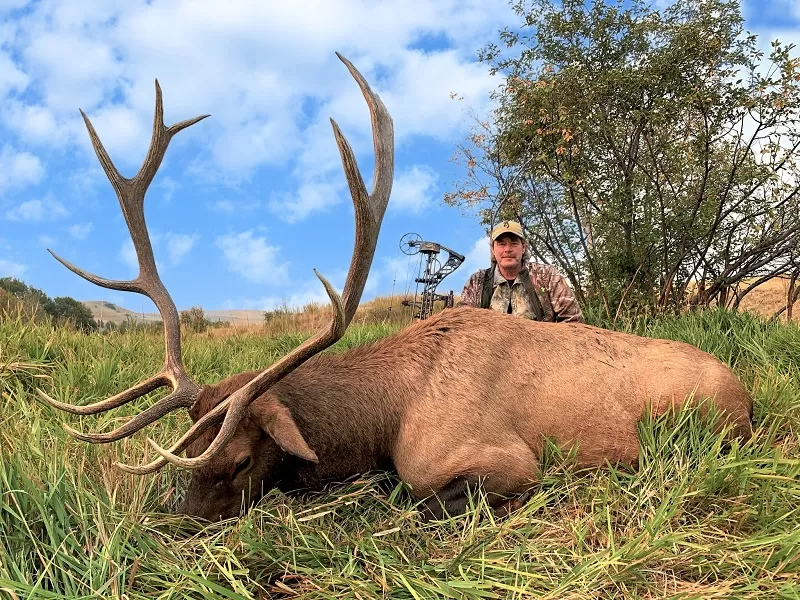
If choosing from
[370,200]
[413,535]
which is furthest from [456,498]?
[370,200]

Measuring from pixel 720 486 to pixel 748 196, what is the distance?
8.47 metres

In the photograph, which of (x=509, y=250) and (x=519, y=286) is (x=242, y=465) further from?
(x=519, y=286)

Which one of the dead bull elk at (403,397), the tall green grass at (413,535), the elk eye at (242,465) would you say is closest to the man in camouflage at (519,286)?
the dead bull elk at (403,397)

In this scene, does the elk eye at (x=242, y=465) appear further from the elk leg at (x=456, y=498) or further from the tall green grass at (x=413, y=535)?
the elk leg at (x=456, y=498)

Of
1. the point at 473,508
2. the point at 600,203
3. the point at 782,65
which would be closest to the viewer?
the point at 473,508

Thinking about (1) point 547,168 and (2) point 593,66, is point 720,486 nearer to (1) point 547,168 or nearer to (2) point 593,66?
(1) point 547,168

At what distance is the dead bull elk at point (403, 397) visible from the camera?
10.3 feet

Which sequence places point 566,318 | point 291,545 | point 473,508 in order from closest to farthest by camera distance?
point 291,545 < point 473,508 < point 566,318

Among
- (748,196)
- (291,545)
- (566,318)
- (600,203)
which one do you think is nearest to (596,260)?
(600,203)

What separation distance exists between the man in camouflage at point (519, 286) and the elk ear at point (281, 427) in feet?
13.4

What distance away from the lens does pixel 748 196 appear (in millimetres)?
10352

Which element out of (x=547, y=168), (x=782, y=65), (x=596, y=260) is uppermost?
(x=782, y=65)

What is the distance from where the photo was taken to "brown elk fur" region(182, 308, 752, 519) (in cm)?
325

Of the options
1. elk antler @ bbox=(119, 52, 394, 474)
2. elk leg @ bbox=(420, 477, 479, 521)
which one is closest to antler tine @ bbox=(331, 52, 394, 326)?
elk antler @ bbox=(119, 52, 394, 474)
